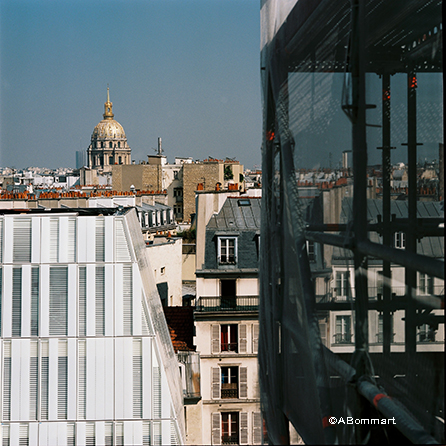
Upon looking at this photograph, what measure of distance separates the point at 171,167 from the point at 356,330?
44998 mm

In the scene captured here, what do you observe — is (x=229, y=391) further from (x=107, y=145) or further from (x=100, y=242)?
(x=107, y=145)

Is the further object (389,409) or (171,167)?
(171,167)

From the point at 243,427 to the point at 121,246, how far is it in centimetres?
438

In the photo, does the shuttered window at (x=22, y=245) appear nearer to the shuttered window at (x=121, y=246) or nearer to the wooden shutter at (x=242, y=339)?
the shuttered window at (x=121, y=246)

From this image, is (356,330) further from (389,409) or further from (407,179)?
(407,179)

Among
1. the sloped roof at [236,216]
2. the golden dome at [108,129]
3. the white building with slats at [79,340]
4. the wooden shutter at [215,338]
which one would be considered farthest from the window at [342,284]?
the golden dome at [108,129]

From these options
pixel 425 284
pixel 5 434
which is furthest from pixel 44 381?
pixel 425 284

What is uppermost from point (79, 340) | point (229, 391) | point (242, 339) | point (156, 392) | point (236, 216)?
→ point (236, 216)

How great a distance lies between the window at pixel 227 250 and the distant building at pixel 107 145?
102764 millimetres

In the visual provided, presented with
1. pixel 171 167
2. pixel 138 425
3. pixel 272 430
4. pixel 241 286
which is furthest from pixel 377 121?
pixel 171 167

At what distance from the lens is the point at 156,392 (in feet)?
23.2

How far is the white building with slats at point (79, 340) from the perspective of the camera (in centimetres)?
689

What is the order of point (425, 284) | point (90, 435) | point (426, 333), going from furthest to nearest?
Answer: 1. point (90, 435)
2. point (426, 333)
3. point (425, 284)

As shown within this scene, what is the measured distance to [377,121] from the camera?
Result: 2473 millimetres
